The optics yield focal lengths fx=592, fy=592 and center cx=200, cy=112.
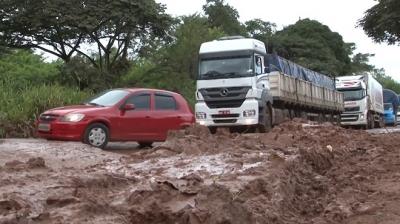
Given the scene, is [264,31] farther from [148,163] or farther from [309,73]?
[148,163]

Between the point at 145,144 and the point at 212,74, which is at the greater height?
the point at 212,74

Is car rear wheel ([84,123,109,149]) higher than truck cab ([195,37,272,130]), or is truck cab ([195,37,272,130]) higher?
truck cab ([195,37,272,130])

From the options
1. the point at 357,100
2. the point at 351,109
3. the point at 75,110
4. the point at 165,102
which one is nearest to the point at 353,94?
the point at 357,100

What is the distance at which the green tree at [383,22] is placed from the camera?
3550 cm

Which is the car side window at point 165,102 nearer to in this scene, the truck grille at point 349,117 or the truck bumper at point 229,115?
the truck bumper at point 229,115

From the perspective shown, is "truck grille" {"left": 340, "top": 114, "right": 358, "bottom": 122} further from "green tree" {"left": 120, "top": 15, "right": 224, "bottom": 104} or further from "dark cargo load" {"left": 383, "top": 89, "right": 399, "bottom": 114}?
"dark cargo load" {"left": 383, "top": 89, "right": 399, "bottom": 114}

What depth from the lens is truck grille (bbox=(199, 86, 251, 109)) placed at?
63.2 feet

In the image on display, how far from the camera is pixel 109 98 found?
14.4 meters

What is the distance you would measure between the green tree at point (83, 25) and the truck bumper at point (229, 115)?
29.6ft

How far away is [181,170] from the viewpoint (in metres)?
8.10

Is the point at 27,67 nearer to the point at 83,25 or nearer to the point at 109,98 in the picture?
the point at 83,25

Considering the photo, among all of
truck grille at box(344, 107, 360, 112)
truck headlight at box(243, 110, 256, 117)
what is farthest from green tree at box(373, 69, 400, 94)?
truck headlight at box(243, 110, 256, 117)

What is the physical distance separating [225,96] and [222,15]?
112 ft

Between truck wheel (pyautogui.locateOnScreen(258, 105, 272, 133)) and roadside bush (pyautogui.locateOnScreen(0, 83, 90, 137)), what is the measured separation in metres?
6.08
